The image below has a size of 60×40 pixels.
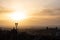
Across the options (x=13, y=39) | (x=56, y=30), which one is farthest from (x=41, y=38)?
(x=56, y=30)

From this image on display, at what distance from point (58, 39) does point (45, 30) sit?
7.68 m

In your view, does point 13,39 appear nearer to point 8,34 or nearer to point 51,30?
point 8,34

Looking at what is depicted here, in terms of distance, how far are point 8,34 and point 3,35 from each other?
814 mm

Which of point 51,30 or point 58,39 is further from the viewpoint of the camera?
point 51,30

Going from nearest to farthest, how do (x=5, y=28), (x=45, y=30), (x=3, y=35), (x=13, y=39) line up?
1. (x=13, y=39)
2. (x=3, y=35)
3. (x=5, y=28)
4. (x=45, y=30)

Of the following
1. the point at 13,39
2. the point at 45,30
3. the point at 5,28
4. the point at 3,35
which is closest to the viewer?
the point at 13,39

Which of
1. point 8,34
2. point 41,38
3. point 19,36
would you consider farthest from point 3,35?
point 41,38

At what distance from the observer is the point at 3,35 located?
34.9 m

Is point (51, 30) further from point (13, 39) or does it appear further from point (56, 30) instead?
point (13, 39)

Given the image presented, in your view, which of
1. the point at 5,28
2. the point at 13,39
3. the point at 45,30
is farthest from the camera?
the point at 45,30

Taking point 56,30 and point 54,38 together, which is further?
point 56,30

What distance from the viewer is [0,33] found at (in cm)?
3616

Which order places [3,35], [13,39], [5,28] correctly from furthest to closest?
[5,28] < [3,35] < [13,39]

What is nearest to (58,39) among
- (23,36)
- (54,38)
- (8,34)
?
(54,38)
